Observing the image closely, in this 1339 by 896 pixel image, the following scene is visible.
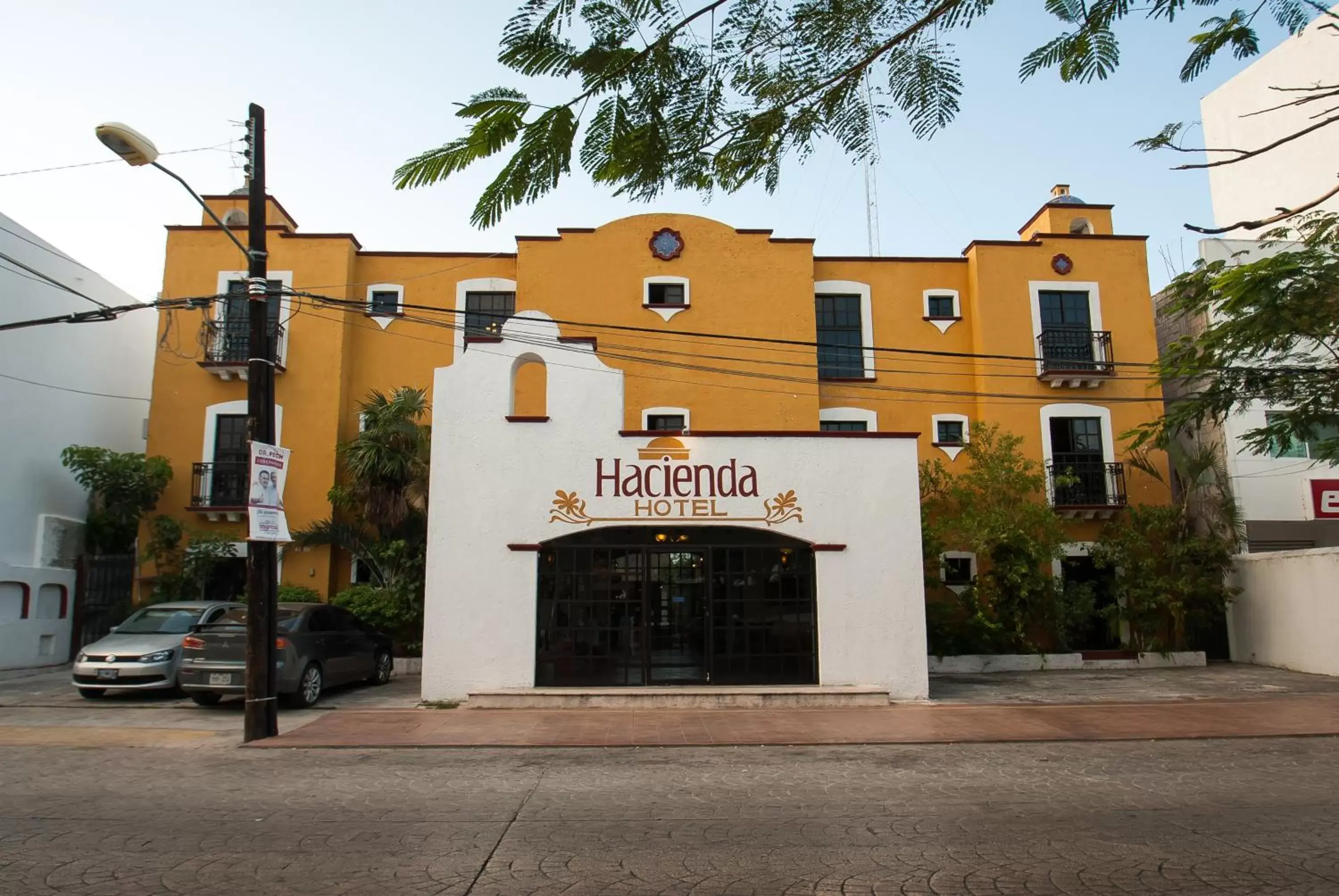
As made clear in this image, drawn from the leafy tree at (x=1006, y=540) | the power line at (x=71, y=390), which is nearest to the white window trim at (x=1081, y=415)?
the leafy tree at (x=1006, y=540)

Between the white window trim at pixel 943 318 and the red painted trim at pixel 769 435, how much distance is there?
26.3 feet

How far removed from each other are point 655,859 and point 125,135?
29.5ft

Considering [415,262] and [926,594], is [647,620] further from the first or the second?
[415,262]

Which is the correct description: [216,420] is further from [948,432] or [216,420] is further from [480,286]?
[948,432]

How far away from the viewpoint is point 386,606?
60.2 ft

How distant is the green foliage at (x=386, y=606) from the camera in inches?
723

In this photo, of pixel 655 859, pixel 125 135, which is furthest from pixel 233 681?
pixel 655 859

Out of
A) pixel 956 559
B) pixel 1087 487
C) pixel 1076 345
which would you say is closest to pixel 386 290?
pixel 956 559

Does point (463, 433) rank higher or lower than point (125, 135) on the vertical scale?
lower

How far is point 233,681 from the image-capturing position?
13297mm

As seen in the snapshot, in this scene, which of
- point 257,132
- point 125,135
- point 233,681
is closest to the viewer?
point 125,135

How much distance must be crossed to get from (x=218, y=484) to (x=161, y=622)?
5.37 m

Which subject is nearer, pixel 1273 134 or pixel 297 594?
pixel 1273 134

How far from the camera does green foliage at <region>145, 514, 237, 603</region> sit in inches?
770
